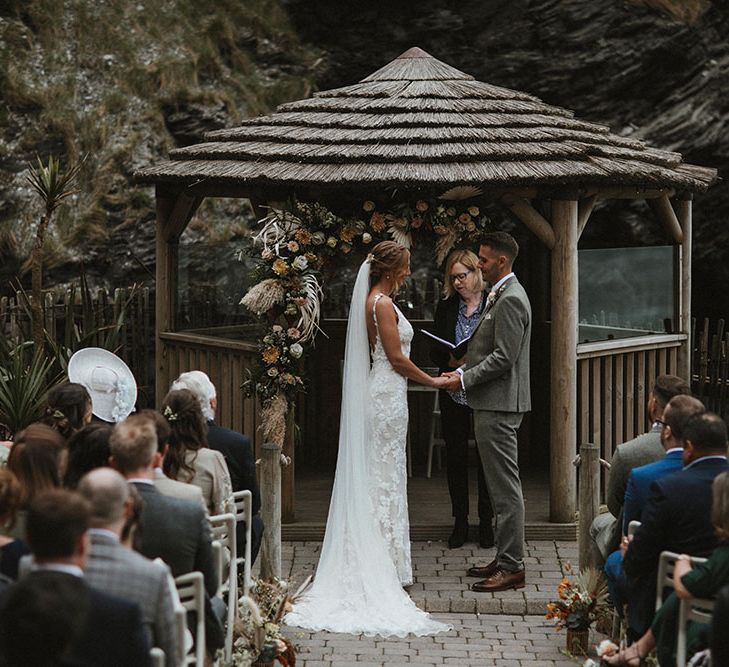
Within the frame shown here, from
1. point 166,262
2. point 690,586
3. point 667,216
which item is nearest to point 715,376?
point 667,216

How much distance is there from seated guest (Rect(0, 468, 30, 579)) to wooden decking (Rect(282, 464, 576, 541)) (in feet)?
18.1

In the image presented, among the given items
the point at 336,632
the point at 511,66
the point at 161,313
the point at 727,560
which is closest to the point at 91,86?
the point at 511,66

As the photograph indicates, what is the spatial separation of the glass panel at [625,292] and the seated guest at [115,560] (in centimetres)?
745

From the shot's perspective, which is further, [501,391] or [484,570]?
[484,570]

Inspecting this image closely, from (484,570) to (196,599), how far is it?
Answer: 409 cm

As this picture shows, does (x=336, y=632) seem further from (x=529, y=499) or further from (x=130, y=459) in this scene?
(x=529, y=499)

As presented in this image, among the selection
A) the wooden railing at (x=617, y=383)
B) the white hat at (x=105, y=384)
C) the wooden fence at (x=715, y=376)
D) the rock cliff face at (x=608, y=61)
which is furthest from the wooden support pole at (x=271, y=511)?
the rock cliff face at (x=608, y=61)

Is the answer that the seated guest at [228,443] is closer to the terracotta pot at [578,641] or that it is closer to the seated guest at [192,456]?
the seated guest at [192,456]

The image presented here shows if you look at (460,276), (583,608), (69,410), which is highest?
(460,276)

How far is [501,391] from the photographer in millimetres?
Result: 9180

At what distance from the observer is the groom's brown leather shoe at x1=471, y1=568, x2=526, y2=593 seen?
29.6ft

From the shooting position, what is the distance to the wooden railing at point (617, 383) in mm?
11109

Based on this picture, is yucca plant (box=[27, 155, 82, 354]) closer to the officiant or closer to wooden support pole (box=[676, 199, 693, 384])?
the officiant

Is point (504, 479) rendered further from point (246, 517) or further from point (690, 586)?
point (690, 586)
